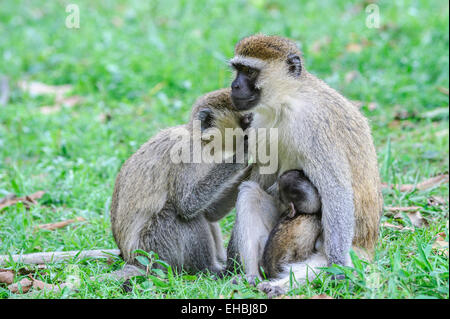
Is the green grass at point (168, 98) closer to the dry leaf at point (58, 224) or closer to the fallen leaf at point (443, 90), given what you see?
the dry leaf at point (58, 224)

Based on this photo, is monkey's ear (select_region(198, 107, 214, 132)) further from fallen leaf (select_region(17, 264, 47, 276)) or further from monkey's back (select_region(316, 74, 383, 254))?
fallen leaf (select_region(17, 264, 47, 276))

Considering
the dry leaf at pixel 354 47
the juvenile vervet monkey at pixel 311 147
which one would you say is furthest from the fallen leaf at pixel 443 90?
the juvenile vervet monkey at pixel 311 147

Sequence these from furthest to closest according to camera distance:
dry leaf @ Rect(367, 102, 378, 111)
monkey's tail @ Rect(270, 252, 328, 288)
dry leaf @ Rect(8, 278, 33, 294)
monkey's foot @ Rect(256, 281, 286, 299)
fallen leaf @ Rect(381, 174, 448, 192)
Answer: dry leaf @ Rect(367, 102, 378, 111) → fallen leaf @ Rect(381, 174, 448, 192) → dry leaf @ Rect(8, 278, 33, 294) → monkey's tail @ Rect(270, 252, 328, 288) → monkey's foot @ Rect(256, 281, 286, 299)

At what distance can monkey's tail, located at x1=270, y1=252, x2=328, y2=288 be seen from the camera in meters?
4.73

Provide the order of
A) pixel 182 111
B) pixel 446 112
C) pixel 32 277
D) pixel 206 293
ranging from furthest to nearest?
pixel 182 111 → pixel 446 112 → pixel 32 277 → pixel 206 293

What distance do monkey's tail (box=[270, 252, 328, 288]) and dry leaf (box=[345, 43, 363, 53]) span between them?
6000 millimetres

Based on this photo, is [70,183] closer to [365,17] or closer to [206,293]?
[206,293]

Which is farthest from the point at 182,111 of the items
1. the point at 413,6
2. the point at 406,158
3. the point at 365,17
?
the point at 413,6

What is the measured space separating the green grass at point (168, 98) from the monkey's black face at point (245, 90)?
4.61ft

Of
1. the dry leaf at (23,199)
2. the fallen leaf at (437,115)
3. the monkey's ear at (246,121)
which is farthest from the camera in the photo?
the fallen leaf at (437,115)

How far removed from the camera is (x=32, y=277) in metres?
5.24

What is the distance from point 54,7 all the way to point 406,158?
28.9ft

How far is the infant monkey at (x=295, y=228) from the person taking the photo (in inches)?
195

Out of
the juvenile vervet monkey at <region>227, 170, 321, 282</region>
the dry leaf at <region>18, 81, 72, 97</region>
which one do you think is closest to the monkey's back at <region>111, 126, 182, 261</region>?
the juvenile vervet monkey at <region>227, 170, 321, 282</region>
